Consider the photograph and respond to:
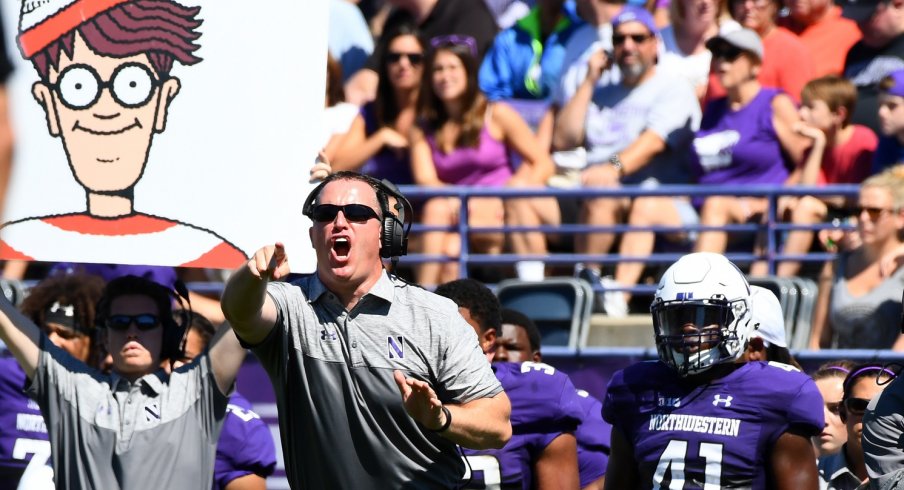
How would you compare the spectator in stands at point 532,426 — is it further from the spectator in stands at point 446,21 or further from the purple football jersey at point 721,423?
the spectator in stands at point 446,21

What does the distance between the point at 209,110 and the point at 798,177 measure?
425cm

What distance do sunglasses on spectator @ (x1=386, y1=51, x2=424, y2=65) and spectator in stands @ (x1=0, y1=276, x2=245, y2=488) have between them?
12.8ft

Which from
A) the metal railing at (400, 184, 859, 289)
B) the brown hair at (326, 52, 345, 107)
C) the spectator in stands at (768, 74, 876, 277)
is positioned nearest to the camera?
the metal railing at (400, 184, 859, 289)

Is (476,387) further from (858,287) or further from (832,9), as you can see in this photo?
(832,9)

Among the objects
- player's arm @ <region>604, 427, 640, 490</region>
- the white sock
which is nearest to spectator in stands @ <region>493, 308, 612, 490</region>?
player's arm @ <region>604, 427, 640, 490</region>

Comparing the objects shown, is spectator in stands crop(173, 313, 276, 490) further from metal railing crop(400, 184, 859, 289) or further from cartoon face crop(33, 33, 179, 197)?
metal railing crop(400, 184, 859, 289)

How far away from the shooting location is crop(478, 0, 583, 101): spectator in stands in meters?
10.7

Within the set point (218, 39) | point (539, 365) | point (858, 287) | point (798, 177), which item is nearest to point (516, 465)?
point (539, 365)

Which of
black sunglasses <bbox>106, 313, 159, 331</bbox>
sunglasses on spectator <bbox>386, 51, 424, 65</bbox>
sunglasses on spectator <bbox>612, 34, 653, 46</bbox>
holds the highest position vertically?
sunglasses on spectator <bbox>612, 34, 653, 46</bbox>

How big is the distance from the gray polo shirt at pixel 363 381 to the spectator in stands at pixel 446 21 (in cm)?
550

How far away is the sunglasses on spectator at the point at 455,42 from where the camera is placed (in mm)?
9625

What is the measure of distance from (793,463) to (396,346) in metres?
1.37

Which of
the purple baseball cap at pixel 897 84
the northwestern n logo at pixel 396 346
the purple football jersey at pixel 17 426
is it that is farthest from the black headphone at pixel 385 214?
the purple baseball cap at pixel 897 84

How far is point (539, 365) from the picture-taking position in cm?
664
